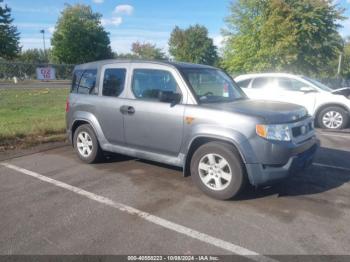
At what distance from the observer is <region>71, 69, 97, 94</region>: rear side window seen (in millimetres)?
6008

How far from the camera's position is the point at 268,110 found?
4.39 metres

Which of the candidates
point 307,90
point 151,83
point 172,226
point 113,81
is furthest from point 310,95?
point 172,226

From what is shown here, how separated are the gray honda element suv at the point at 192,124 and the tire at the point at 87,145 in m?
0.02

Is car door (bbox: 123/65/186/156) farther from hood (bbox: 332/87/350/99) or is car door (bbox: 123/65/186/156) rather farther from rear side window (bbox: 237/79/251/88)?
hood (bbox: 332/87/350/99)

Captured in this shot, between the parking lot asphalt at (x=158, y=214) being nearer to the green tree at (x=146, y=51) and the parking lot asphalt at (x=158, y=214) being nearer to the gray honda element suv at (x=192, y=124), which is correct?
the gray honda element suv at (x=192, y=124)

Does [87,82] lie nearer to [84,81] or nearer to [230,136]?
[84,81]

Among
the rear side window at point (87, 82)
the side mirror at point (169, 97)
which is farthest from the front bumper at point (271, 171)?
the rear side window at point (87, 82)

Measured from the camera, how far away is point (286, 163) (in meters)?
4.18

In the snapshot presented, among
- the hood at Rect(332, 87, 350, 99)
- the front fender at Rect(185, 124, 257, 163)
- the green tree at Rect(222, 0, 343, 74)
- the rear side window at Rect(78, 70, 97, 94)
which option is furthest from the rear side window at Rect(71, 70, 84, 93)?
the green tree at Rect(222, 0, 343, 74)

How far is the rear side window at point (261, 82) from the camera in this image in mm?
10719

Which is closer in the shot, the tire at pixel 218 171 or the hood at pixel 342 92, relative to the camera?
the tire at pixel 218 171

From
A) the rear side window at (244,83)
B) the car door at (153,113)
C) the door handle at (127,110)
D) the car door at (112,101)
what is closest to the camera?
the car door at (153,113)

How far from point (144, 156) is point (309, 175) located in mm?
2718

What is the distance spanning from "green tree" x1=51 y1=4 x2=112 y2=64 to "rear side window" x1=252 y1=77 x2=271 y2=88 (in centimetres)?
5052
